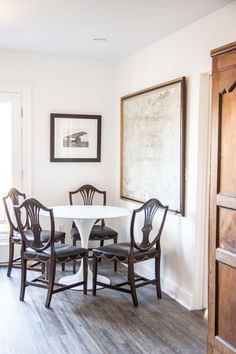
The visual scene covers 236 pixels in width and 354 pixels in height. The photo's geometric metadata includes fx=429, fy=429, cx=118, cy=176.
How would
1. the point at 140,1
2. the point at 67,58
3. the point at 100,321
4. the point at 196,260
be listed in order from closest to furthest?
the point at 140,1, the point at 100,321, the point at 196,260, the point at 67,58

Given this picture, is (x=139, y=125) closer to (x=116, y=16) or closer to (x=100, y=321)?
(x=116, y=16)

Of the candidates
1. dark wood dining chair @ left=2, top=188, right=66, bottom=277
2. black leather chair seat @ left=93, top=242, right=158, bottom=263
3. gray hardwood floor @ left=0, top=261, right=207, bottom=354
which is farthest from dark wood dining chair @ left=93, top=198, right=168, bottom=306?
dark wood dining chair @ left=2, top=188, right=66, bottom=277

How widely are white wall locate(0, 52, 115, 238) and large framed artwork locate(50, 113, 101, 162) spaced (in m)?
0.07

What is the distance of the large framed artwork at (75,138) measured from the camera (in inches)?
206

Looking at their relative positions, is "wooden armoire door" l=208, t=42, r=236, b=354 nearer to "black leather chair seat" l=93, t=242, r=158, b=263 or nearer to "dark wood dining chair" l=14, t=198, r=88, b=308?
"black leather chair seat" l=93, t=242, r=158, b=263

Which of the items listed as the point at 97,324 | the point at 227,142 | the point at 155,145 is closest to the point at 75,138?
the point at 155,145

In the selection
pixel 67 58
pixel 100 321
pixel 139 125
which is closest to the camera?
pixel 100 321

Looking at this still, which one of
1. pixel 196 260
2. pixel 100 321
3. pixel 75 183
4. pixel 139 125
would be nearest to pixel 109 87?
pixel 139 125

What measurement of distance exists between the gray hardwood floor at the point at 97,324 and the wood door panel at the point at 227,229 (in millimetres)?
1119

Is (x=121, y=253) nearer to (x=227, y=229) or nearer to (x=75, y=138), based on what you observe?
(x=227, y=229)

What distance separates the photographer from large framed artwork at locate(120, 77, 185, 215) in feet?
13.1

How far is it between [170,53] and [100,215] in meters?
1.71

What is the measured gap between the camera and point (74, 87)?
5305 millimetres

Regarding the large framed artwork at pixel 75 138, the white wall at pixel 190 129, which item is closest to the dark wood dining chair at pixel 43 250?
the white wall at pixel 190 129
